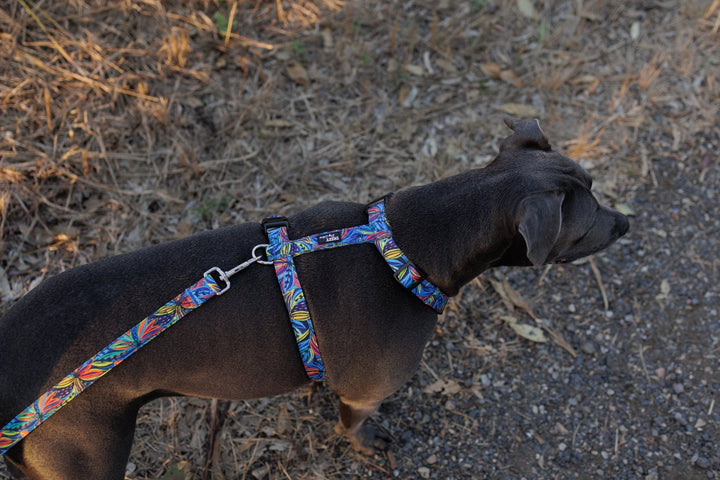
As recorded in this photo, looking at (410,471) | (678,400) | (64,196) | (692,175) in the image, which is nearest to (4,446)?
(410,471)

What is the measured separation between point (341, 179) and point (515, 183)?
235cm

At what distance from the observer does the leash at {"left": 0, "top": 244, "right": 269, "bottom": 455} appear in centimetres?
233

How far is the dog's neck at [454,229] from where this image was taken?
280cm

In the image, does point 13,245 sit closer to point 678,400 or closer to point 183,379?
point 183,379

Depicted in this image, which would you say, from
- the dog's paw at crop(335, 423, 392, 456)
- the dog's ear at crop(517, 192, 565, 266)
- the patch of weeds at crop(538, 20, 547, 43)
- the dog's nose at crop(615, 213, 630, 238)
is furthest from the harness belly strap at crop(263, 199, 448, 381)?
the patch of weeds at crop(538, 20, 547, 43)

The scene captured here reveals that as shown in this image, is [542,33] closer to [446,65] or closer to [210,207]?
[446,65]

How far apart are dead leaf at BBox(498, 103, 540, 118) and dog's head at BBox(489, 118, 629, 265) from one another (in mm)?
2096

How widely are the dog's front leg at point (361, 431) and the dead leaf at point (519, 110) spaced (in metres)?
3.20

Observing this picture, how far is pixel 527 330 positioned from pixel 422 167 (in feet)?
5.57

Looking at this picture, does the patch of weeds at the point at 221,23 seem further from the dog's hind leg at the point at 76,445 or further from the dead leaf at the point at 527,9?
the dog's hind leg at the point at 76,445

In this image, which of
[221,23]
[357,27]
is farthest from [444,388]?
[221,23]

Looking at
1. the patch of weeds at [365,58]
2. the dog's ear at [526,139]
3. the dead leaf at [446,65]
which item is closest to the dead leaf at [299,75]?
the patch of weeds at [365,58]

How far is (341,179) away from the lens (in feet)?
16.2

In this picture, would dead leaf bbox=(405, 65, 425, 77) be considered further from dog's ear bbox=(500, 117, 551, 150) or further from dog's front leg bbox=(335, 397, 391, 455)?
dog's front leg bbox=(335, 397, 391, 455)
